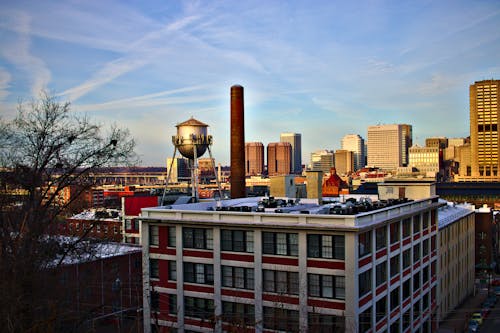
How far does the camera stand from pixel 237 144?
6469cm

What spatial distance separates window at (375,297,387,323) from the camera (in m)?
31.0

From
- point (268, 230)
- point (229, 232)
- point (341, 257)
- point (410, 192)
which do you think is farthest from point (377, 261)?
point (410, 192)

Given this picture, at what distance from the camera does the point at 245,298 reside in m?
30.8

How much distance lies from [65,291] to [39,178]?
494cm

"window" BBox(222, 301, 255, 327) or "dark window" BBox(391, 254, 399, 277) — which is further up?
"dark window" BBox(391, 254, 399, 277)

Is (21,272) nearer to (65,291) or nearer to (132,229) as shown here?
(65,291)

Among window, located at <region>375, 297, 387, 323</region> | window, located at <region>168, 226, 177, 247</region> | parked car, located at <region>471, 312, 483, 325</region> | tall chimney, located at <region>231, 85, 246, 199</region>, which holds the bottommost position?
parked car, located at <region>471, 312, 483, 325</region>

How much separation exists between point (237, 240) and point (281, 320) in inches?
211

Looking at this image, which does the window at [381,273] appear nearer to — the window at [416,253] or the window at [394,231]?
the window at [394,231]

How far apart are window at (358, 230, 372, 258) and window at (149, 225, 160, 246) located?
13.3 m

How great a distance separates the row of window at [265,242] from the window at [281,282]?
44.8 inches

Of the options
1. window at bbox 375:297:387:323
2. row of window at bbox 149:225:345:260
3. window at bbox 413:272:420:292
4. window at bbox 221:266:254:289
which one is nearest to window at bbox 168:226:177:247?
row of window at bbox 149:225:345:260

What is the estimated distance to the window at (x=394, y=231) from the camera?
1320 inches

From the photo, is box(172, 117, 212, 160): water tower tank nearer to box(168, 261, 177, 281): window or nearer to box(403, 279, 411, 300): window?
box(168, 261, 177, 281): window
